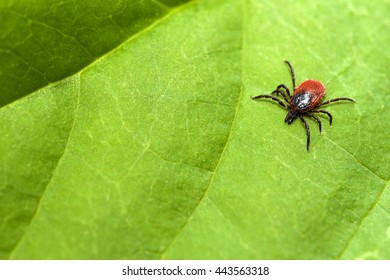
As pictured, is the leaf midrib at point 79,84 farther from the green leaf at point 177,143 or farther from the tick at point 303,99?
the tick at point 303,99

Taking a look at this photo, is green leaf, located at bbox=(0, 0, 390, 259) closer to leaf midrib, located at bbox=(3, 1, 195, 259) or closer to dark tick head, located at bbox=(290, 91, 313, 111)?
leaf midrib, located at bbox=(3, 1, 195, 259)

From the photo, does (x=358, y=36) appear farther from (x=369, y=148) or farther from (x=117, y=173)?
(x=117, y=173)

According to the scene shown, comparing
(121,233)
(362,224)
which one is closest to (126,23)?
(121,233)

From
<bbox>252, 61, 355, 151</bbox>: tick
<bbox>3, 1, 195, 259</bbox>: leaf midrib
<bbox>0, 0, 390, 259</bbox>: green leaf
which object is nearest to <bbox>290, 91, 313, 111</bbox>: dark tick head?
<bbox>252, 61, 355, 151</bbox>: tick

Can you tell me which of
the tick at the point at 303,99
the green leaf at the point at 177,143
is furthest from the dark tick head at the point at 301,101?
the green leaf at the point at 177,143

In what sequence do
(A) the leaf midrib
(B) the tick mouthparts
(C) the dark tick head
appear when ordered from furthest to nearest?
(C) the dark tick head → (B) the tick mouthparts → (A) the leaf midrib

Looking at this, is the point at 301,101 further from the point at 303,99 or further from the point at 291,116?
the point at 291,116
